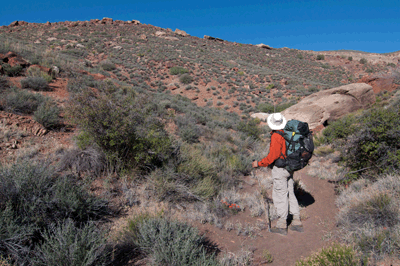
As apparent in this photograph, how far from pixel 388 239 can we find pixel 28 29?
145 ft

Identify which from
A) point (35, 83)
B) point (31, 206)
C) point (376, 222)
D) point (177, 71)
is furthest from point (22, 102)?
point (177, 71)

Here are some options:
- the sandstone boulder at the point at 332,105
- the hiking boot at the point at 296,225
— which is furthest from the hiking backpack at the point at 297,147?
A: the sandstone boulder at the point at 332,105

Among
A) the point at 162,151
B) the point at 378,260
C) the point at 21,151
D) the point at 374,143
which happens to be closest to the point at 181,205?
the point at 162,151

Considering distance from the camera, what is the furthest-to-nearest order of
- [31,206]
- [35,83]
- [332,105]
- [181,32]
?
[181,32]
[332,105]
[35,83]
[31,206]

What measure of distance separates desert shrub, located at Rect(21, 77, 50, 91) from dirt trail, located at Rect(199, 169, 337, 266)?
25.6 feet

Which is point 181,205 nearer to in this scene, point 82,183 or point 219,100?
point 82,183

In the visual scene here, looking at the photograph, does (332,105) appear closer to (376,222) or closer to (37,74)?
(376,222)

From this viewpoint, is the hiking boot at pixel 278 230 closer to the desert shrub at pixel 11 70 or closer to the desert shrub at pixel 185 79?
→ the desert shrub at pixel 11 70

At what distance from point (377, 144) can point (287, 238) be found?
3168 mm

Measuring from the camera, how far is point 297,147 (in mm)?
3664

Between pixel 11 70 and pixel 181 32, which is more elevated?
pixel 181 32

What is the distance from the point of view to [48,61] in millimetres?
10766

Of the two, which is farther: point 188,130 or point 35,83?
point 188,130

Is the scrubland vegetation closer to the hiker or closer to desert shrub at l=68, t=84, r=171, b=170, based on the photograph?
desert shrub at l=68, t=84, r=171, b=170
